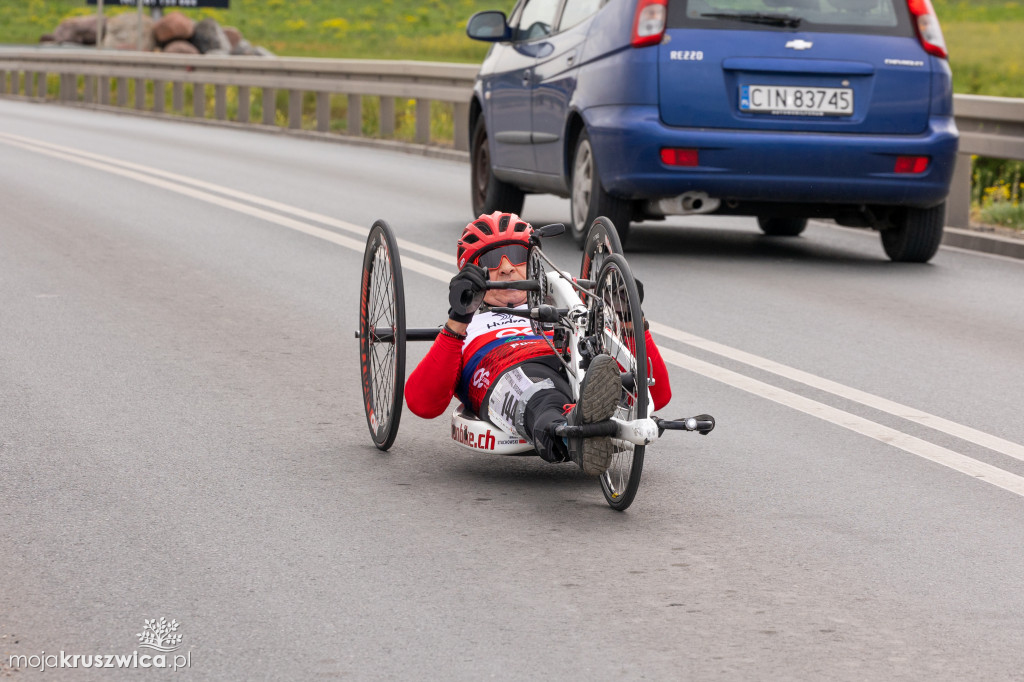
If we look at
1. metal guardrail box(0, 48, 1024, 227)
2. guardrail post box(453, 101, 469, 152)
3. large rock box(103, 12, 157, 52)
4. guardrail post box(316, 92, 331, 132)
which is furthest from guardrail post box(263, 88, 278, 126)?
large rock box(103, 12, 157, 52)

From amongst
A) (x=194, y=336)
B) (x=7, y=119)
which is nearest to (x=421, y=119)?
(x=7, y=119)

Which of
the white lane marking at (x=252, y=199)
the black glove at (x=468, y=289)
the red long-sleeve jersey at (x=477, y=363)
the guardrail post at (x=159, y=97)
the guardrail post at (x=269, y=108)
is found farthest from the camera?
the guardrail post at (x=159, y=97)

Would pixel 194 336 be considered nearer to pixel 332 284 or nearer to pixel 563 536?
pixel 332 284

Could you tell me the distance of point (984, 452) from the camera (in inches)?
234

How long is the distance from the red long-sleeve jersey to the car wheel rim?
534 centimetres

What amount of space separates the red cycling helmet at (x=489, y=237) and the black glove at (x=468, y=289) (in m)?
0.30

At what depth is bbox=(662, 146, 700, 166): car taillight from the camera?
10.2m

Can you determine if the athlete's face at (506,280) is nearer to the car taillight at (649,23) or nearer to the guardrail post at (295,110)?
the car taillight at (649,23)

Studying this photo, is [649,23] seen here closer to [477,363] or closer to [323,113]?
[477,363]

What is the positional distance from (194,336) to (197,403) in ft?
4.91

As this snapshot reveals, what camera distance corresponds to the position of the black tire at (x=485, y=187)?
1281 centimetres

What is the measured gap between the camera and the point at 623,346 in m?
5.01

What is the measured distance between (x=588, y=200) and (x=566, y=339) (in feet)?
18.4

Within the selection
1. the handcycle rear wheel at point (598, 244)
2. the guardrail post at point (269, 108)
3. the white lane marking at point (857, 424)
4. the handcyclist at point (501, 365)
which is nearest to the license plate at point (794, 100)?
the white lane marking at point (857, 424)
